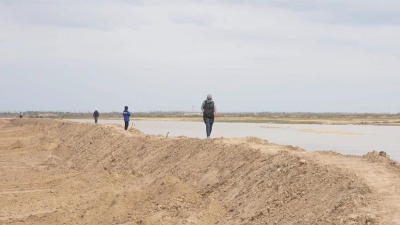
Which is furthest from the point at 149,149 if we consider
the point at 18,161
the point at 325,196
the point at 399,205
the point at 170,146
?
the point at 399,205

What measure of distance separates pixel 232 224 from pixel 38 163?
15.2 m

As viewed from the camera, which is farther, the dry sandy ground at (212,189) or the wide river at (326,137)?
the wide river at (326,137)

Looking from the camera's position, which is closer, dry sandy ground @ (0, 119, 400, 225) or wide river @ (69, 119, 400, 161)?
dry sandy ground @ (0, 119, 400, 225)

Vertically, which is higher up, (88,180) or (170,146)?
(170,146)

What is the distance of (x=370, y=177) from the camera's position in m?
9.12

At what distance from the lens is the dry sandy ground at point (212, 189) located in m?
8.47

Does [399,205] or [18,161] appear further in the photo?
[18,161]

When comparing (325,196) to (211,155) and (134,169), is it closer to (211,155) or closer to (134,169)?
(211,155)

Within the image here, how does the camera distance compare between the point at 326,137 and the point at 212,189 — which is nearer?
the point at 212,189

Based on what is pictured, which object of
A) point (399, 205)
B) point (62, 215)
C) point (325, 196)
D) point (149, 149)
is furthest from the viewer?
point (149, 149)

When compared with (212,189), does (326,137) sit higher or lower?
higher

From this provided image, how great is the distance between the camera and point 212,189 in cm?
1215

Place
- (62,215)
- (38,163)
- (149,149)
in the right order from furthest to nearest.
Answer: (38,163)
(149,149)
(62,215)

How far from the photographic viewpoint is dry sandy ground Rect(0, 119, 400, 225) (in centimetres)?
847
